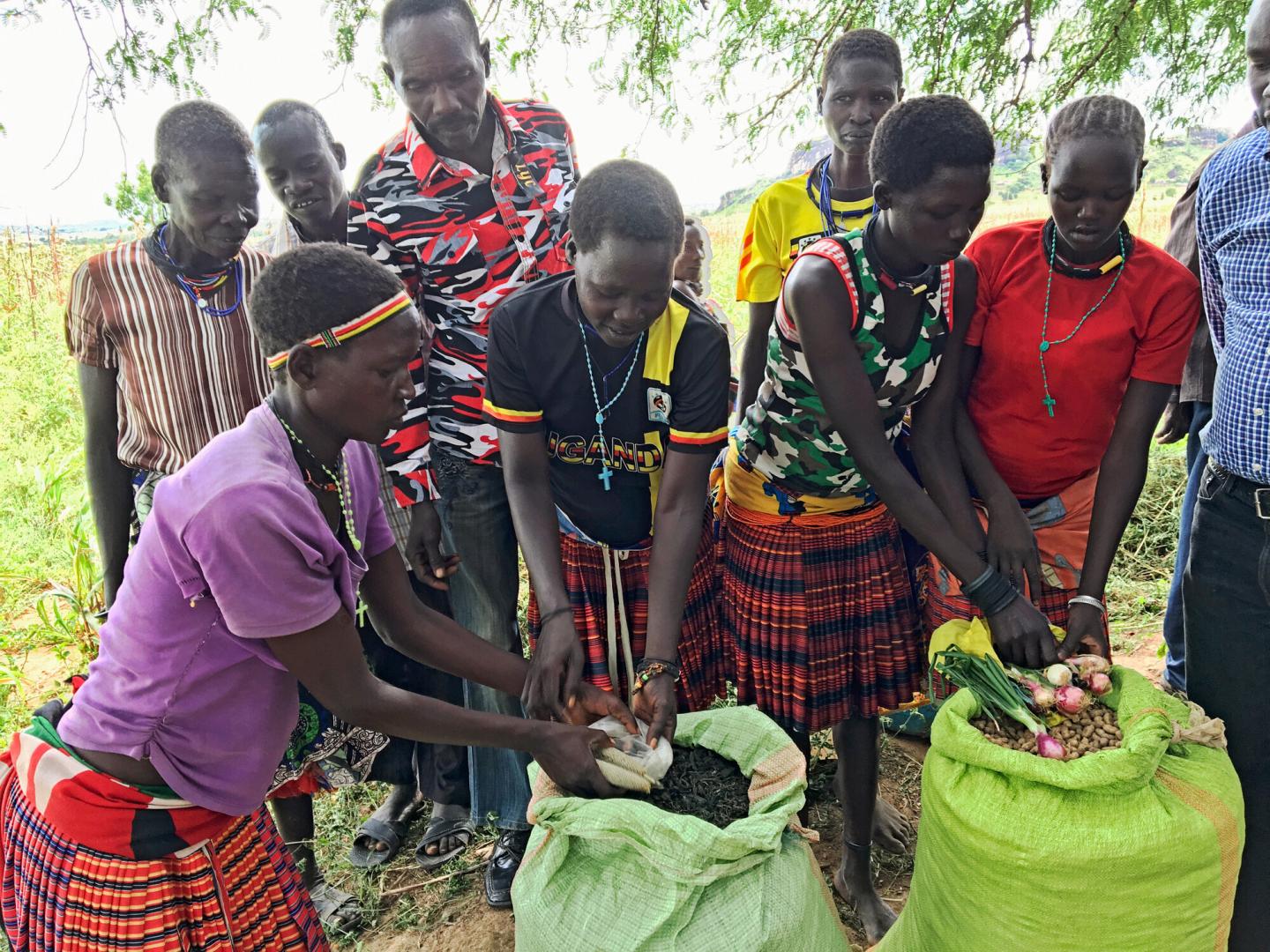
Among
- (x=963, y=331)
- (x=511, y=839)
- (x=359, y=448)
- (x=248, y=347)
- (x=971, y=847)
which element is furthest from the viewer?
(x=511, y=839)

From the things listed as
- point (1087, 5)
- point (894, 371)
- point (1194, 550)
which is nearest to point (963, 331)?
point (894, 371)

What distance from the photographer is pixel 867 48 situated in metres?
2.49

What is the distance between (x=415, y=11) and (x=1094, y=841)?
2.25 meters

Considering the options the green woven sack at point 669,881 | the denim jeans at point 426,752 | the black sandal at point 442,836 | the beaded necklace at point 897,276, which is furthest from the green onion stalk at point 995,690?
the black sandal at point 442,836

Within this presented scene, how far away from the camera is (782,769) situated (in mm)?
1631

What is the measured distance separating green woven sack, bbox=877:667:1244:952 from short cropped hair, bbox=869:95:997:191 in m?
1.06

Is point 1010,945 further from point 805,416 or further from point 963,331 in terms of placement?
point 963,331

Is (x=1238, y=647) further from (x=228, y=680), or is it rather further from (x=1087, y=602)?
(x=228, y=680)

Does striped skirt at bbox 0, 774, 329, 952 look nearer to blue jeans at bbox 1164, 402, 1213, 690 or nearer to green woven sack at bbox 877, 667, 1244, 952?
green woven sack at bbox 877, 667, 1244, 952

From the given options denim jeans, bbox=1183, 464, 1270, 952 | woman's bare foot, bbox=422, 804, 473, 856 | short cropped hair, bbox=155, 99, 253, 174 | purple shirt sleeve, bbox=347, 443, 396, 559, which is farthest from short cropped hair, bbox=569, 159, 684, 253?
woman's bare foot, bbox=422, 804, 473, 856

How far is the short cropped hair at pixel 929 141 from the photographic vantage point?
5.68 feet

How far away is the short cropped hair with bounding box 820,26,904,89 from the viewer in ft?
8.18

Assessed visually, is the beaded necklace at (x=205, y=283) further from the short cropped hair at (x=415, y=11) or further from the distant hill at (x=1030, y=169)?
the distant hill at (x=1030, y=169)

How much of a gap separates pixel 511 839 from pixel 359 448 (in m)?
1.31
